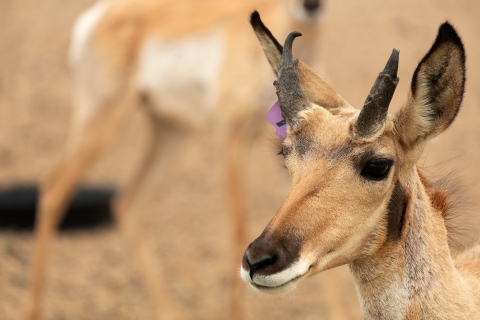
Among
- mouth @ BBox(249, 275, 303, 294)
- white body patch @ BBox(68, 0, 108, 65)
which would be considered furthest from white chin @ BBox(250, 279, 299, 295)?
white body patch @ BBox(68, 0, 108, 65)

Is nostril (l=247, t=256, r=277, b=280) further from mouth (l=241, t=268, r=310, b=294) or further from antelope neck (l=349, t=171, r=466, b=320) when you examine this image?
antelope neck (l=349, t=171, r=466, b=320)

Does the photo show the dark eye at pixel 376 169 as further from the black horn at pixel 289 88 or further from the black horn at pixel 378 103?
the black horn at pixel 289 88

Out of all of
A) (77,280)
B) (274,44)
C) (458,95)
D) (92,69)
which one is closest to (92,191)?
(77,280)

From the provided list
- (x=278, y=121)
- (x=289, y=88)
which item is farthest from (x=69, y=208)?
(x=289, y=88)

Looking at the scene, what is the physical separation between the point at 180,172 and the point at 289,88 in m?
8.09

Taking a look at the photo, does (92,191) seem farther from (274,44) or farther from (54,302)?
(274,44)

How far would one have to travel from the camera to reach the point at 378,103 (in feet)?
10.0

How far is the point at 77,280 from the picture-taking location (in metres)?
8.75

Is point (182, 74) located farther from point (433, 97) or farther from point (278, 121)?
point (433, 97)

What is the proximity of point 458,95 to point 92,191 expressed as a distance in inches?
291

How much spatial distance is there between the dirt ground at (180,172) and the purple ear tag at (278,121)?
57.7 inches

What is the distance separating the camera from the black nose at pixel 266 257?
282 centimetres

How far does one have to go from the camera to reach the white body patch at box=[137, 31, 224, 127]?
7.96 m

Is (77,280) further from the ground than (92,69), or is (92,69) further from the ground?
(92,69)
